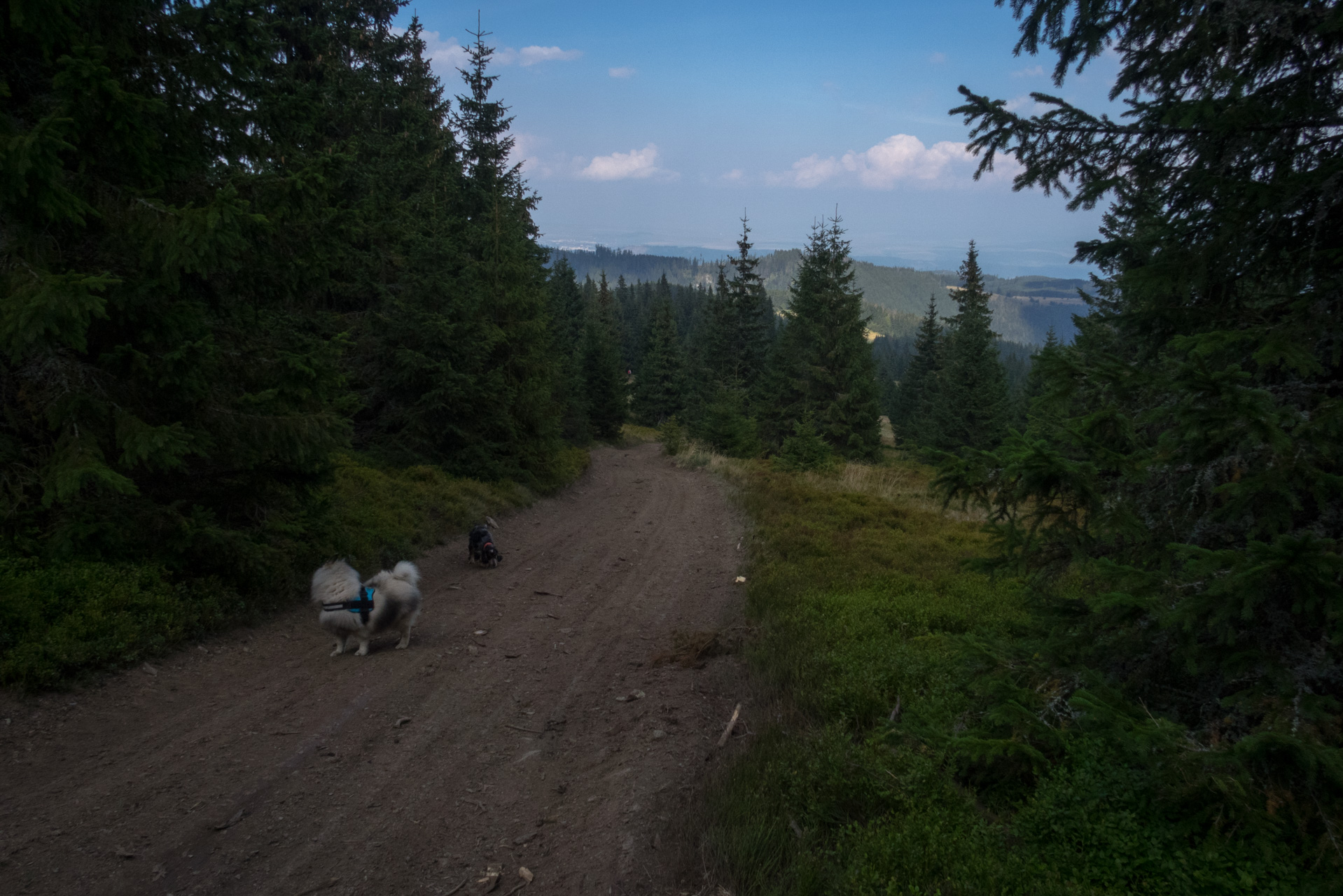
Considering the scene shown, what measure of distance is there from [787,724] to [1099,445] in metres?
3.11

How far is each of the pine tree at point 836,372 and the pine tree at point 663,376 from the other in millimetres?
16131

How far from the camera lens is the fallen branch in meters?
5.40

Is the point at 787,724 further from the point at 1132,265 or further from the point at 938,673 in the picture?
the point at 1132,265

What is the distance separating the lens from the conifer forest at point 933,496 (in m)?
3.05

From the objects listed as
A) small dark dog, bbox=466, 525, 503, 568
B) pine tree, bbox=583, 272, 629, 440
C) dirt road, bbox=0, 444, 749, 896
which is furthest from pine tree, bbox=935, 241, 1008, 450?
dirt road, bbox=0, 444, 749, 896

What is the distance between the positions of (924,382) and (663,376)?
64.7ft

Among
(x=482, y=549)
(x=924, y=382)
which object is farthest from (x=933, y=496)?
(x=924, y=382)

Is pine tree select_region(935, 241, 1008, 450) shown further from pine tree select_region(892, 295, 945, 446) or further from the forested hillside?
the forested hillside

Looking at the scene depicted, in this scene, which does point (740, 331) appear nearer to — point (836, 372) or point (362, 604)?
point (836, 372)

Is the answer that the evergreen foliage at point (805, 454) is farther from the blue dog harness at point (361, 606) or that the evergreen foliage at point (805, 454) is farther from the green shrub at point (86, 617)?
the green shrub at point (86, 617)

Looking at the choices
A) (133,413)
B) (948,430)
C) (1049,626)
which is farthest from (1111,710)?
(948,430)

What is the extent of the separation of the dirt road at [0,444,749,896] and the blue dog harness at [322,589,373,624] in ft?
1.60

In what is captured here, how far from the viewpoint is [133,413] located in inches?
263

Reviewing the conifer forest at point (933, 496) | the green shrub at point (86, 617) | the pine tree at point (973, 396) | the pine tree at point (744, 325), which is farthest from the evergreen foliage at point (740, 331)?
the green shrub at point (86, 617)
